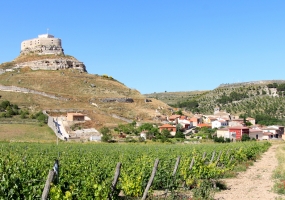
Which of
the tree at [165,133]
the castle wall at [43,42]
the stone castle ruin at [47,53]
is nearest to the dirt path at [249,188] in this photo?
the tree at [165,133]

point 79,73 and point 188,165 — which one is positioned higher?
point 79,73

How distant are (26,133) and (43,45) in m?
71.6

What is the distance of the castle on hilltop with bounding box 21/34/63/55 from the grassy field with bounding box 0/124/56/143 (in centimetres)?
6336

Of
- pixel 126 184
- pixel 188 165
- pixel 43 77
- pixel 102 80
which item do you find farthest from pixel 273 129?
pixel 126 184

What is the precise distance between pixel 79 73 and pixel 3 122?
5006 centimetres

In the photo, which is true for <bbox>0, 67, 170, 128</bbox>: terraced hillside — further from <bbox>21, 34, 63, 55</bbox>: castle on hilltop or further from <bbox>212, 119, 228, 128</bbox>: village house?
<bbox>21, 34, 63, 55</bbox>: castle on hilltop

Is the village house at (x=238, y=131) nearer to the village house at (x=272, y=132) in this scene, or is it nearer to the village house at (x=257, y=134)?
the village house at (x=257, y=134)

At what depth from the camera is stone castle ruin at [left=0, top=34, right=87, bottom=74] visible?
10956 cm

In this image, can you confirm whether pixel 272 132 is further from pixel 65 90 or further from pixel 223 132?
pixel 65 90

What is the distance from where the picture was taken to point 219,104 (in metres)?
130

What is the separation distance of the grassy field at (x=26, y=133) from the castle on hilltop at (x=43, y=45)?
63.4 metres

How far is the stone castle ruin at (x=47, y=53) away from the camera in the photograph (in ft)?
359

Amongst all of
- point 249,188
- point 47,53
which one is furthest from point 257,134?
point 47,53

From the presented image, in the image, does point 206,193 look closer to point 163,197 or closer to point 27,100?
point 163,197
